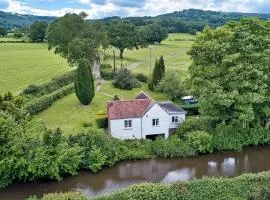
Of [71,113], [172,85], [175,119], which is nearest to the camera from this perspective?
[175,119]

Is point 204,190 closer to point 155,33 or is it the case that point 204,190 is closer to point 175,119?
point 175,119

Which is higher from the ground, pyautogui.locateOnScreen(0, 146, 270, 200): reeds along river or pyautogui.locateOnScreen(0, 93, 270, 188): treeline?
pyautogui.locateOnScreen(0, 93, 270, 188): treeline

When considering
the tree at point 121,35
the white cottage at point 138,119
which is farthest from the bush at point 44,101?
the tree at point 121,35

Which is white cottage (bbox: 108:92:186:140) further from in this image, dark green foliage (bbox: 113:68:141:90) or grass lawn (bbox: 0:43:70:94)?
grass lawn (bbox: 0:43:70:94)

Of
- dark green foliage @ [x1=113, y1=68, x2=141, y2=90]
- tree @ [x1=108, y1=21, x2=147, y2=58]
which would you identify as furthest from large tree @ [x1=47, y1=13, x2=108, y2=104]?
tree @ [x1=108, y1=21, x2=147, y2=58]

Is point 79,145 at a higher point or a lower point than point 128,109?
lower

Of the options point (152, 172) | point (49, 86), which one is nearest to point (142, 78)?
point (49, 86)

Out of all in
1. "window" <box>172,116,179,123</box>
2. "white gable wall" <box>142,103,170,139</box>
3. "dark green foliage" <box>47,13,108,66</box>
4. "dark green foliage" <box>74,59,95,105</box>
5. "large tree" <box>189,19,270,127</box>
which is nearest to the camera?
"large tree" <box>189,19,270,127</box>
